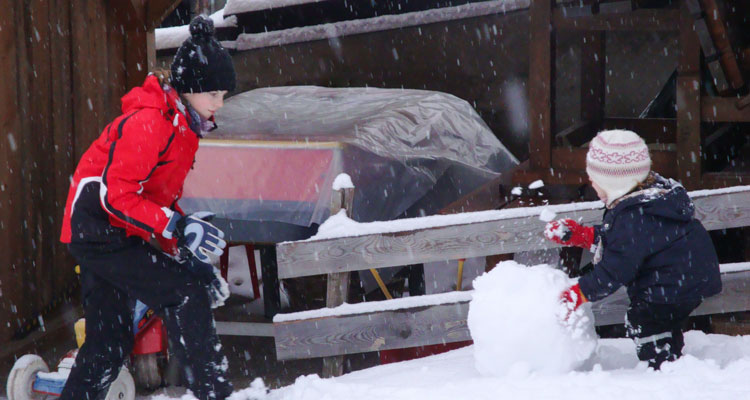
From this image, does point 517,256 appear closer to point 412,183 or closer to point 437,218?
point 412,183

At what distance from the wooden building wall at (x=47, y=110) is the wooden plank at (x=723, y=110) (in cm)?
423

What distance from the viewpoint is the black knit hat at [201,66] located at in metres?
3.74

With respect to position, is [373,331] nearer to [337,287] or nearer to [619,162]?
[337,287]

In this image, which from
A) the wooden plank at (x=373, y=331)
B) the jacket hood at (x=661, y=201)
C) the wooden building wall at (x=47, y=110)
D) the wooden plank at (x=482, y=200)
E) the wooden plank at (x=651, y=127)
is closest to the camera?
the jacket hood at (x=661, y=201)

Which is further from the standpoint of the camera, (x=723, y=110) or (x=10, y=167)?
(x=723, y=110)

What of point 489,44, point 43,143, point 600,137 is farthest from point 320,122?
point 489,44

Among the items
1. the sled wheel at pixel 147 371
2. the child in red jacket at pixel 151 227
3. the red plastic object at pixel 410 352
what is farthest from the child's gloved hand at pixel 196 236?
the red plastic object at pixel 410 352

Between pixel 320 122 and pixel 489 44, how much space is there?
12.2ft

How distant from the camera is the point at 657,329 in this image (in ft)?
12.0

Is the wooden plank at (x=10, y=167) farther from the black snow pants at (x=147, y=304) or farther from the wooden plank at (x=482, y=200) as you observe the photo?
the wooden plank at (x=482, y=200)

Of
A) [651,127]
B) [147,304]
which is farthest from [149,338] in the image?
[651,127]

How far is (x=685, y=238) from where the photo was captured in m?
3.57

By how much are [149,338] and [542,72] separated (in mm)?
3413

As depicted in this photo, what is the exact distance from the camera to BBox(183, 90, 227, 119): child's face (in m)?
3.81
